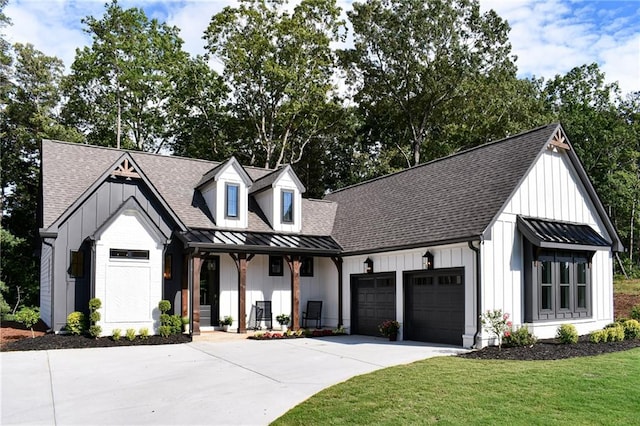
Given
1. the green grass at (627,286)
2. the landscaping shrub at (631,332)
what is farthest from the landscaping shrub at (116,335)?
the green grass at (627,286)

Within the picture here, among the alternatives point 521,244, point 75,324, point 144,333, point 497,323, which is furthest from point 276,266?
point 497,323

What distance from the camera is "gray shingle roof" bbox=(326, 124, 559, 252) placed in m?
15.7

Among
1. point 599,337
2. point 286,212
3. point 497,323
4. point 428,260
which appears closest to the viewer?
point 497,323

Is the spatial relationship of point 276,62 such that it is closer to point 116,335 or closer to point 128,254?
point 128,254

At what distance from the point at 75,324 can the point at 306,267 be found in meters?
8.46

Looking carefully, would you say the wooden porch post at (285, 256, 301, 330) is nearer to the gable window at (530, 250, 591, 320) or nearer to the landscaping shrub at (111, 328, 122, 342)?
the landscaping shrub at (111, 328, 122, 342)

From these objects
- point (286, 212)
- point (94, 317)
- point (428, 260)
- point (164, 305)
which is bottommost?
point (94, 317)

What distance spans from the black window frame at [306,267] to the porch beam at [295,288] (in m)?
1.76

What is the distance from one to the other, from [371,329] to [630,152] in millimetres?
28464

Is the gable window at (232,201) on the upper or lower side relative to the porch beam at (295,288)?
upper

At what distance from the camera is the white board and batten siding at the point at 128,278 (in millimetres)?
16531

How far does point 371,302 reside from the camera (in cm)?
1881

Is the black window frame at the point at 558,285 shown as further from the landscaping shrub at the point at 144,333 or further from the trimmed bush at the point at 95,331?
the trimmed bush at the point at 95,331

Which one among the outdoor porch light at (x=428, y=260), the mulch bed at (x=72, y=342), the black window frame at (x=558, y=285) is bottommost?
the mulch bed at (x=72, y=342)
